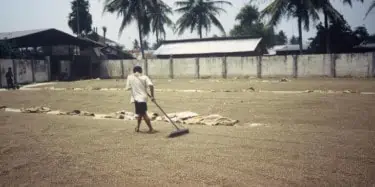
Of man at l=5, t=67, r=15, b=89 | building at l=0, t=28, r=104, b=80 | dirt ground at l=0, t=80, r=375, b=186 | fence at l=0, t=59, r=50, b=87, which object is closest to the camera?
dirt ground at l=0, t=80, r=375, b=186

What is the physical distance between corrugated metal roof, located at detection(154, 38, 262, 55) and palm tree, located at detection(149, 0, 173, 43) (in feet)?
10.5

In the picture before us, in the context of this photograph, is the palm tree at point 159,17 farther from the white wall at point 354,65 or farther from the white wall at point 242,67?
the white wall at point 354,65

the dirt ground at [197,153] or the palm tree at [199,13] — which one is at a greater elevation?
the palm tree at [199,13]

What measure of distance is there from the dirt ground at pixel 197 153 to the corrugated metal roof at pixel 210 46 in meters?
22.4

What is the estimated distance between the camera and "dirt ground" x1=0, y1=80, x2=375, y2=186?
4.35 metres

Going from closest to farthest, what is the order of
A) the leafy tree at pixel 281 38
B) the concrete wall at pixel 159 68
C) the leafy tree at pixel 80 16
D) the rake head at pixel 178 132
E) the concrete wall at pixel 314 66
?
the rake head at pixel 178 132, the concrete wall at pixel 314 66, the concrete wall at pixel 159 68, the leafy tree at pixel 80 16, the leafy tree at pixel 281 38

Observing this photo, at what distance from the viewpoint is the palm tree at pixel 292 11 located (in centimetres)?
2647

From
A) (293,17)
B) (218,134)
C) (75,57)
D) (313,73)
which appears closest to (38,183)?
(218,134)

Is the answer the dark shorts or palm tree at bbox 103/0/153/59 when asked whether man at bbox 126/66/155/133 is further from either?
palm tree at bbox 103/0/153/59

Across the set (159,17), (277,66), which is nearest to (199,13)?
(159,17)

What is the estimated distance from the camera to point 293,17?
28125 millimetres

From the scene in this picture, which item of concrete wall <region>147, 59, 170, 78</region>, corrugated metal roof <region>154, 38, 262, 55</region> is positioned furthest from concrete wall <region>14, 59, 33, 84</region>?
corrugated metal roof <region>154, 38, 262, 55</region>

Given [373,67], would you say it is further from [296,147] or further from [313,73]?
[296,147]

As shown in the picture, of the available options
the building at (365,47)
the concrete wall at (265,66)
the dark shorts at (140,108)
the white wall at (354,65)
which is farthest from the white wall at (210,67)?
the dark shorts at (140,108)
